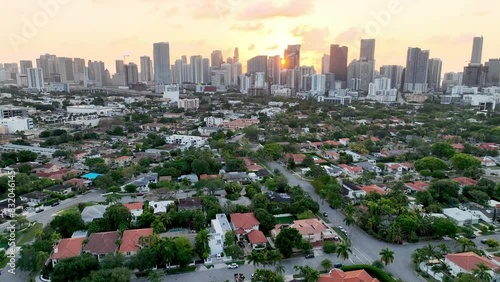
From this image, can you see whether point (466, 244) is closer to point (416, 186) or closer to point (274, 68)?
point (416, 186)

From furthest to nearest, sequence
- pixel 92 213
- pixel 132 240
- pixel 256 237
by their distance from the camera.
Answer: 1. pixel 92 213
2. pixel 256 237
3. pixel 132 240

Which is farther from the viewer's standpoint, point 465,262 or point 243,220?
point 243,220

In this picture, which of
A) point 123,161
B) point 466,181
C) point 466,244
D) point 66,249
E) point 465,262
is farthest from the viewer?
point 123,161

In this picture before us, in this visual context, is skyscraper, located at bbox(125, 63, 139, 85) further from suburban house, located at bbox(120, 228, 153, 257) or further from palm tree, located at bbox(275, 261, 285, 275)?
palm tree, located at bbox(275, 261, 285, 275)

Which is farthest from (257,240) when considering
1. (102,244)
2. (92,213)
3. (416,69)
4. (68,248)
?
(416,69)

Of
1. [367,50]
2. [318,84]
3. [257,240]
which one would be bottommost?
[257,240]

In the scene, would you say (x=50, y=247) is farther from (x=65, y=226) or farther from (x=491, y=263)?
(x=491, y=263)

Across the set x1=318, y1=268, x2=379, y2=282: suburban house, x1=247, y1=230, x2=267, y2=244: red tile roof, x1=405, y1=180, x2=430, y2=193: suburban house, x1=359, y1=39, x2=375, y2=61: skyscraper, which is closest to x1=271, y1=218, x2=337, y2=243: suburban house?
x1=247, y1=230, x2=267, y2=244: red tile roof

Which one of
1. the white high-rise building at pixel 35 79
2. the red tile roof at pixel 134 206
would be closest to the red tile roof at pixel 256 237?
the red tile roof at pixel 134 206
